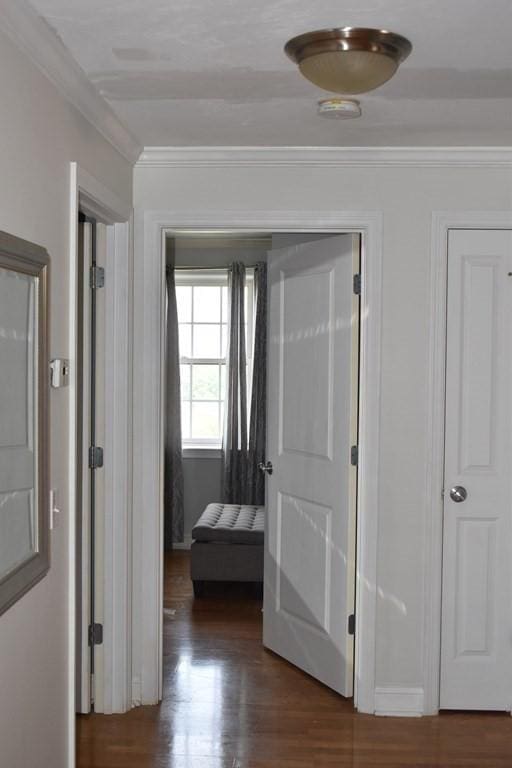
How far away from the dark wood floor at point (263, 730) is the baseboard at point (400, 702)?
51mm

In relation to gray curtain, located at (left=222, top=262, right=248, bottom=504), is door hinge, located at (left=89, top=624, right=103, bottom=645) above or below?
below

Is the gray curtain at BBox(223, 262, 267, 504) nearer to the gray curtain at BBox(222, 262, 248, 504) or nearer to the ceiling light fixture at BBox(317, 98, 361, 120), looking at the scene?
the gray curtain at BBox(222, 262, 248, 504)

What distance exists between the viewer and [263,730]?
12.5 feet

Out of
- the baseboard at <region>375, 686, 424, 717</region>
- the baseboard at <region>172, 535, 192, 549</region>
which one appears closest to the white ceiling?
the baseboard at <region>375, 686, 424, 717</region>

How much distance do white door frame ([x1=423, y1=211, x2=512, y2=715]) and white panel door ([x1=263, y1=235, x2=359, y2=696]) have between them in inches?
13.5

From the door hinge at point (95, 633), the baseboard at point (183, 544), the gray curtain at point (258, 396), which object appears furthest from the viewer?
the baseboard at point (183, 544)

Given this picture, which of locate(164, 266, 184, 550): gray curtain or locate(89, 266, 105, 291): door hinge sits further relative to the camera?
locate(164, 266, 184, 550): gray curtain

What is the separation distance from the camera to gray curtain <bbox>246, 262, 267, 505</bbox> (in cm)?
707

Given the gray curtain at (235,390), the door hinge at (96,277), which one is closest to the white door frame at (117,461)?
the door hinge at (96,277)

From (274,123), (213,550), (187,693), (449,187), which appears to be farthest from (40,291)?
(213,550)

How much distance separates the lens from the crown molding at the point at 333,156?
3.88m

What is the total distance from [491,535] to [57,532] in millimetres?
2075


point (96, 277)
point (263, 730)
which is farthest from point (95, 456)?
point (263, 730)

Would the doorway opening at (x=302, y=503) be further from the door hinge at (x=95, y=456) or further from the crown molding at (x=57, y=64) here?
the door hinge at (x=95, y=456)
